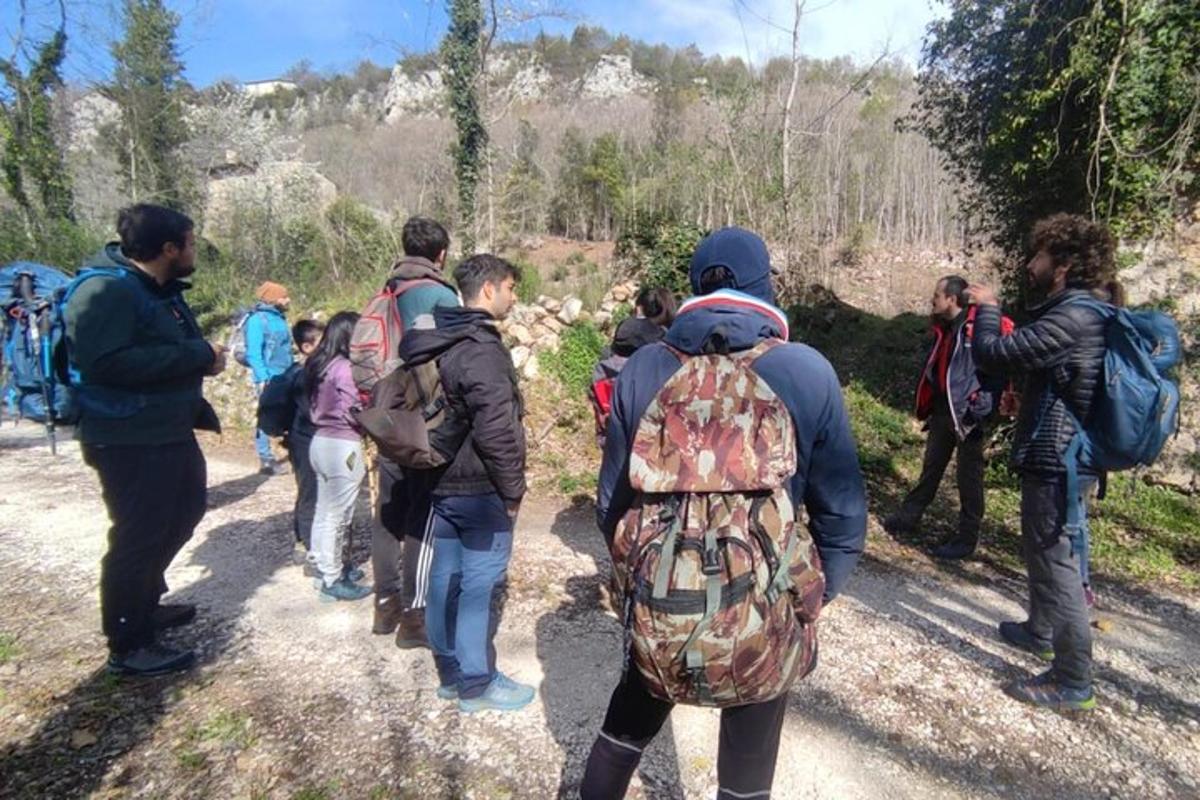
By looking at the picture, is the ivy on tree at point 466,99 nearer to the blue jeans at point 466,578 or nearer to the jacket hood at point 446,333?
the jacket hood at point 446,333

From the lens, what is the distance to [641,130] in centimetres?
2611

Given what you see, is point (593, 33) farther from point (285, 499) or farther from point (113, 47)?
point (285, 499)

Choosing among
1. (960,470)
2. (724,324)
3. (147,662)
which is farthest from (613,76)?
(724,324)

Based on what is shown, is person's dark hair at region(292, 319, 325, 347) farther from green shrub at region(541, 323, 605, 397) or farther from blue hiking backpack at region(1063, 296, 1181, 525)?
blue hiking backpack at region(1063, 296, 1181, 525)

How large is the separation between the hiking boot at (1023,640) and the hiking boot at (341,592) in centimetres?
366

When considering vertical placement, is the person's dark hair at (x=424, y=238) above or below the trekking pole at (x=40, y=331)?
above

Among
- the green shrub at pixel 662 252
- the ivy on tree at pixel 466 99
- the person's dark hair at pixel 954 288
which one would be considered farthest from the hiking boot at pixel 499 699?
the ivy on tree at pixel 466 99

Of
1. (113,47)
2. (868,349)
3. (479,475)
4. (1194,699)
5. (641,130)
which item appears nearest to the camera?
(479,475)

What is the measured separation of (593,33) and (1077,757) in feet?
263

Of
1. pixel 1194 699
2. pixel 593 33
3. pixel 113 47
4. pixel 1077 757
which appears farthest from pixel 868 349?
pixel 593 33

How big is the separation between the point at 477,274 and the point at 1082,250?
2610mm

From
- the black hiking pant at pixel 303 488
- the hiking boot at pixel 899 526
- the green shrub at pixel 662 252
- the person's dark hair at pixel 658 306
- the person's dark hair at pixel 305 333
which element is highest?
the green shrub at pixel 662 252

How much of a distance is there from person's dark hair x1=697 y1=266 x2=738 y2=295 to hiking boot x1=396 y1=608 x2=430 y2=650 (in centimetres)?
244

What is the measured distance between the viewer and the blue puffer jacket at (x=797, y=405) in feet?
5.32
